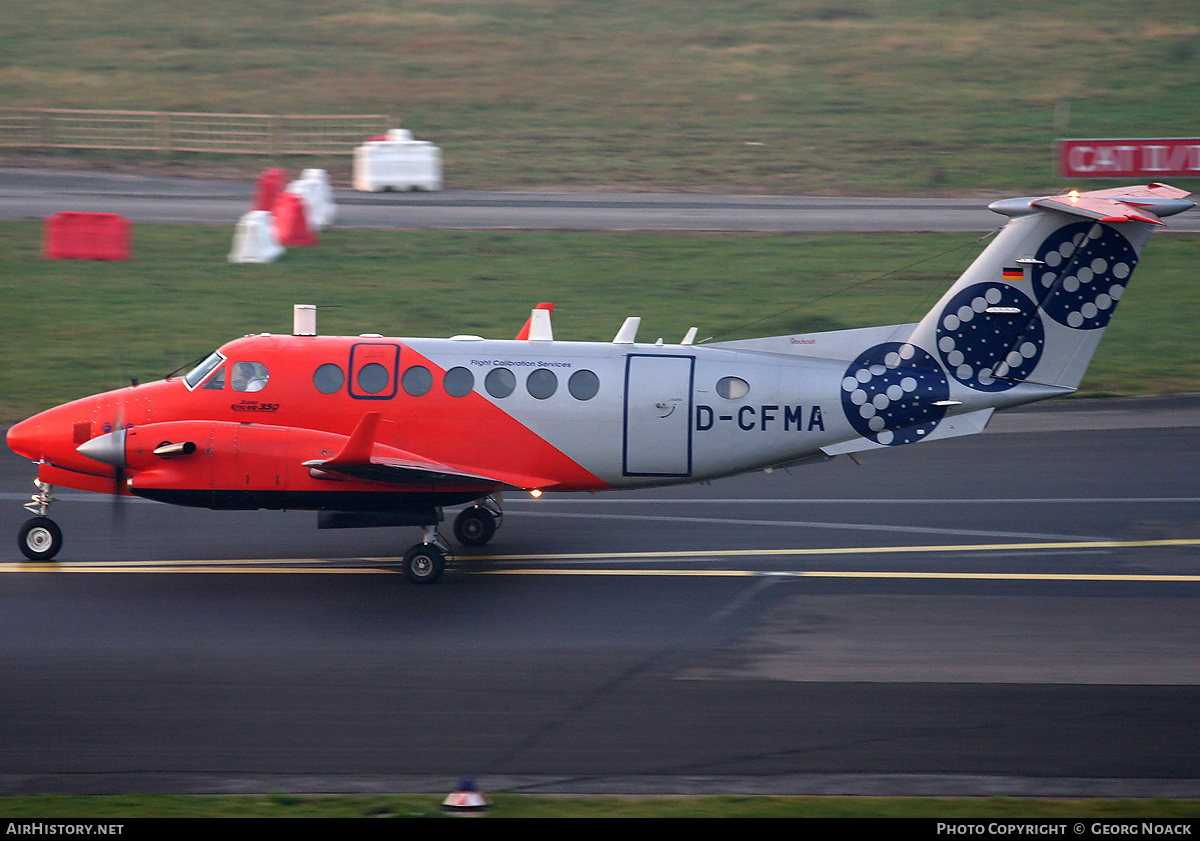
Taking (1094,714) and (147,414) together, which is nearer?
(1094,714)

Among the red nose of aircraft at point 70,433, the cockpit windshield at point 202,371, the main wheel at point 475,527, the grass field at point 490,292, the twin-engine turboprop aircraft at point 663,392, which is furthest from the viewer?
the grass field at point 490,292

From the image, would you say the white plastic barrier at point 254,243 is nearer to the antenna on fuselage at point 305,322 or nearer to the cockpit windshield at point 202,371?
the antenna on fuselage at point 305,322

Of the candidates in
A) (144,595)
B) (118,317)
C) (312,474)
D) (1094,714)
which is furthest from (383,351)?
(118,317)

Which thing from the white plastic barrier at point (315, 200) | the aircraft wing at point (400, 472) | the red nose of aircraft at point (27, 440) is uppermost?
the white plastic barrier at point (315, 200)

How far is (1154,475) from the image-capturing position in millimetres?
17891

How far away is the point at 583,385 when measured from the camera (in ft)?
46.8

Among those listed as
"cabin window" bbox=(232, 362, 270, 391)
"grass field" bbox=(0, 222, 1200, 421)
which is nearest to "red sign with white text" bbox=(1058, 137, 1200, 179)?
"grass field" bbox=(0, 222, 1200, 421)

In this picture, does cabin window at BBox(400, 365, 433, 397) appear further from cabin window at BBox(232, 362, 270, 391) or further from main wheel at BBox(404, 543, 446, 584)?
main wheel at BBox(404, 543, 446, 584)

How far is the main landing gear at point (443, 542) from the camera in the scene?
13727 mm

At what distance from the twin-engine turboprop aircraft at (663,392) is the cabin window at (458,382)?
0.08 ft

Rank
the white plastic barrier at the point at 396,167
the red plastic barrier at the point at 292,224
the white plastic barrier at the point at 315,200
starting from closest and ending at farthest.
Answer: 1. the red plastic barrier at the point at 292,224
2. the white plastic barrier at the point at 315,200
3. the white plastic barrier at the point at 396,167

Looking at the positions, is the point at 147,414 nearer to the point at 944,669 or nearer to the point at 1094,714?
the point at 944,669

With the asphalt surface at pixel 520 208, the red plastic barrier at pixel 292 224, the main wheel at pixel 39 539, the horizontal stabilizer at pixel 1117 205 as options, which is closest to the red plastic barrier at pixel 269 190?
the red plastic barrier at pixel 292 224

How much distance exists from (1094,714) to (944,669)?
1426 mm
